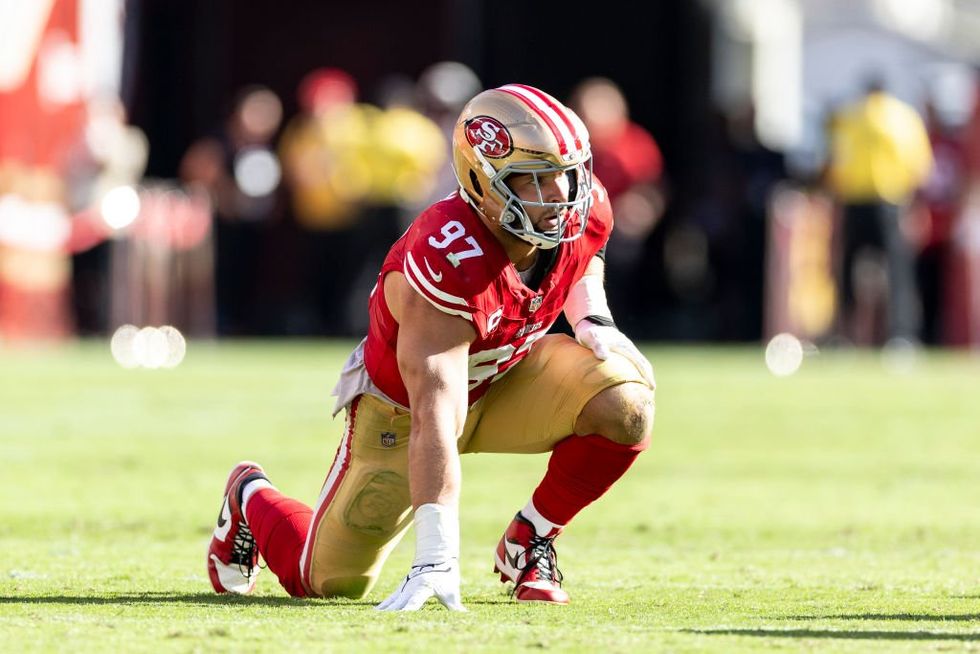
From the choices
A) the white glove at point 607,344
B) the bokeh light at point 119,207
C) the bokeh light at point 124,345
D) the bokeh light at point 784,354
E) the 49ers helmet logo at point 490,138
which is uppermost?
the 49ers helmet logo at point 490,138

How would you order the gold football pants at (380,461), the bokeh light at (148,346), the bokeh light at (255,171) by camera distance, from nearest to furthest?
the gold football pants at (380,461), the bokeh light at (148,346), the bokeh light at (255,171)

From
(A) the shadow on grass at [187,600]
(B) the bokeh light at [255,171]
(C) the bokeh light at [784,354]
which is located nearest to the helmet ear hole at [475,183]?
(A) the shadow on grass at [187,600]

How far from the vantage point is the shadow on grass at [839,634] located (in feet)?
16.6

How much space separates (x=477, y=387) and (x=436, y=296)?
677 millimetres

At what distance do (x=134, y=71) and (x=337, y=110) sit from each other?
4.20 meters

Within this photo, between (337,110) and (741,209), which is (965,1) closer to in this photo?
(741,209)

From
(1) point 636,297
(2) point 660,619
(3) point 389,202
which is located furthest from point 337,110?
(2) point 660,619

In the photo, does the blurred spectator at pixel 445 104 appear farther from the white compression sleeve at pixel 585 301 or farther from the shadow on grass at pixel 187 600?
the shadow on grass at pixel 187 600

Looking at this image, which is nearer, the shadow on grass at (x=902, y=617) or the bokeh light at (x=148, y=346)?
the shadow on grass at (x=902, y=617)

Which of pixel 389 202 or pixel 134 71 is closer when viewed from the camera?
pixel 389 202

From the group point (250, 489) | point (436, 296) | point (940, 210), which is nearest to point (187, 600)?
point (250, 489)

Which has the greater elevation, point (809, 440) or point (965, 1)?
point (965, 1)

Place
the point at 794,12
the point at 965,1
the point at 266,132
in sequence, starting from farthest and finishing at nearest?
the point at 965,1
the point at 794,12
the point at 266,132

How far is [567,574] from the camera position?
6590mm
